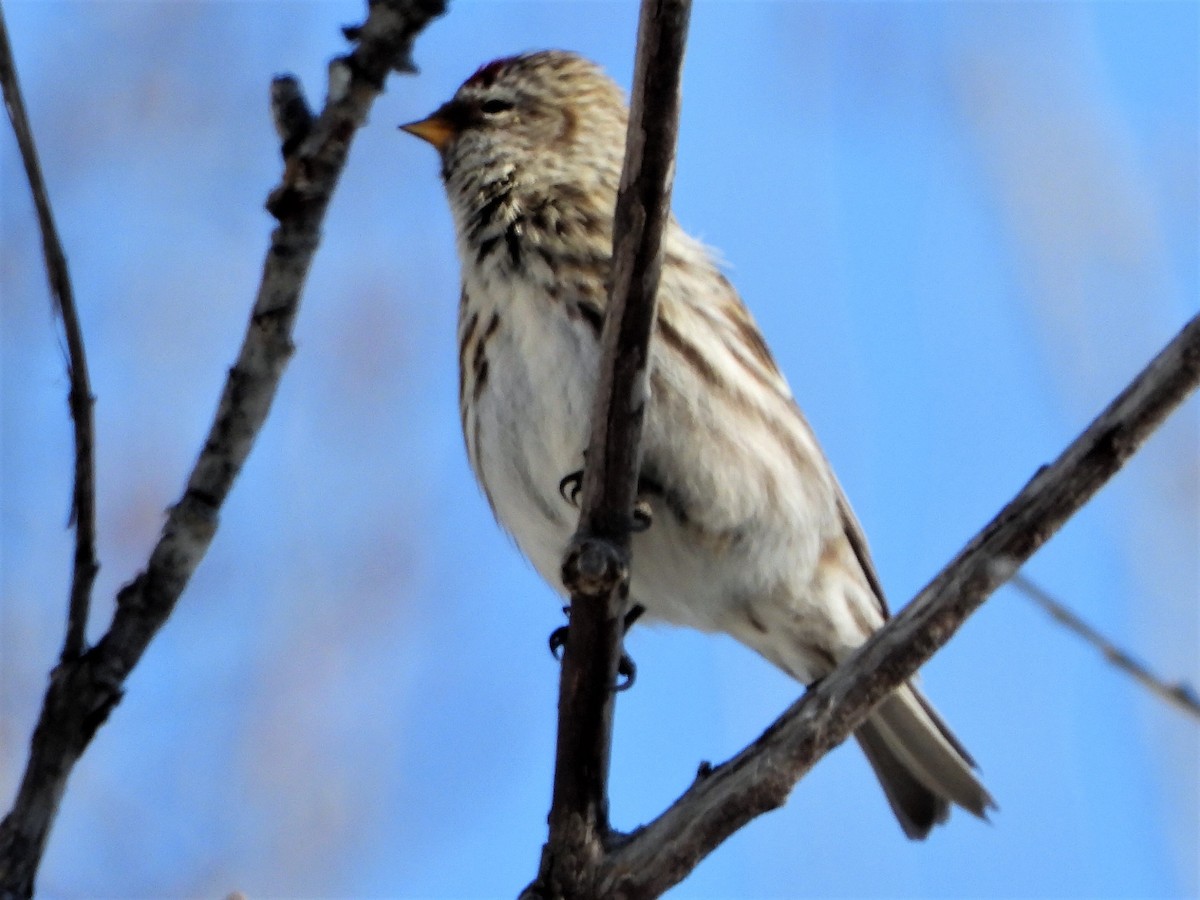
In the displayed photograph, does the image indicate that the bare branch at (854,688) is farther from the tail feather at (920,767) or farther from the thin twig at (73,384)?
the tail feather at (920,767)

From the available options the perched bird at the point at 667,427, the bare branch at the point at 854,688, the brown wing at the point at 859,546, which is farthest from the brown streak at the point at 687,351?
the bare branch at the point at 854,688

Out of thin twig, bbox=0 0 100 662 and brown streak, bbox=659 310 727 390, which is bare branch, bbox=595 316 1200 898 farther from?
brown streak, bbox=659 310 727 390

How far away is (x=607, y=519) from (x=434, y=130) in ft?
5.87

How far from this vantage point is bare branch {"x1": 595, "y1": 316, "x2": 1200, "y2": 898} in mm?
1864

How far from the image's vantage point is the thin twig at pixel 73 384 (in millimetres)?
1800

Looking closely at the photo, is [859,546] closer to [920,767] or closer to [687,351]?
[920,767]

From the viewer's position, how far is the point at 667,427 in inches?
120

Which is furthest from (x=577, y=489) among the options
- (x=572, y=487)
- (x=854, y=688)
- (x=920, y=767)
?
(x=920, y=767)

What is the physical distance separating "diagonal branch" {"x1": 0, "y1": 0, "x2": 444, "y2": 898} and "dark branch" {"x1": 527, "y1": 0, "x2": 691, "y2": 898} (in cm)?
33

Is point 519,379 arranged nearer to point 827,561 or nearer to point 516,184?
point 516,184

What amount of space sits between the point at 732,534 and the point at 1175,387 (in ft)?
5.00

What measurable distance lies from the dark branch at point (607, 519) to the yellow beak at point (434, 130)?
5.46ft

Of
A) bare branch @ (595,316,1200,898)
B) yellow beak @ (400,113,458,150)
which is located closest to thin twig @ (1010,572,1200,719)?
bare branch @ (595,316,1200,898)

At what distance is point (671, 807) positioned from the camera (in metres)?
2.06
